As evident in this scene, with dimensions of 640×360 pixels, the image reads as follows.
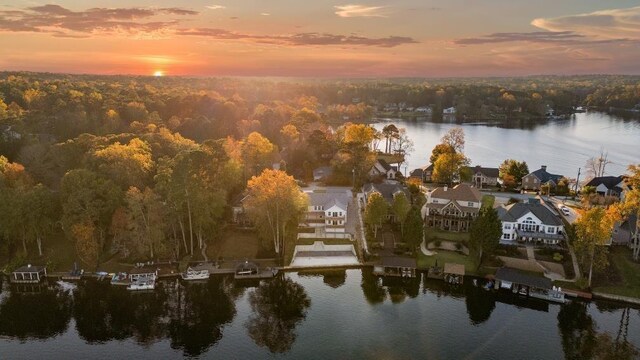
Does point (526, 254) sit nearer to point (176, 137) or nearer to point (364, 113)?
point (176, 137)

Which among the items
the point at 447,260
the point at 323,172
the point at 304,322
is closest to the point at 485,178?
the point at 323,172

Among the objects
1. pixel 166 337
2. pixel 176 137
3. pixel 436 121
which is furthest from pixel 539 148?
pixel 166 337

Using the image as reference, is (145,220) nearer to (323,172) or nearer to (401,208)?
(401,208)

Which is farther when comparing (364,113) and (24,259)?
(364,113)

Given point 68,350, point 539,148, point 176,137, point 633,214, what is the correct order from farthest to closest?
point 539,148 → point 176,137 → point 633,214 → point 68,350

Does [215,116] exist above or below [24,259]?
above
